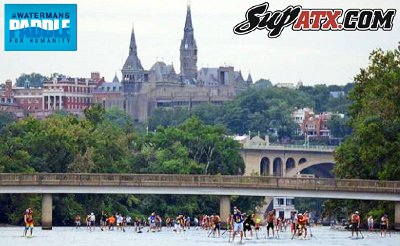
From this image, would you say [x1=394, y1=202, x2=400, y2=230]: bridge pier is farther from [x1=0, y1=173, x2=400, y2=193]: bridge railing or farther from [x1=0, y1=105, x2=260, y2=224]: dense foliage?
[x1=0, y1=105, x2=260, y2=224]: dense foliage

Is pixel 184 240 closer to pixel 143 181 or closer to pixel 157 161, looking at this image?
pixel 143 181

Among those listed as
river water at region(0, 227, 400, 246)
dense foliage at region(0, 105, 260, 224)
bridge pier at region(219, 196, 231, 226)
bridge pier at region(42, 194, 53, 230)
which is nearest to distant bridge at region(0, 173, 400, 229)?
bridge pier at region(42, 194, 53, 230)

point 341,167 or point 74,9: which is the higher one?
point 74,9

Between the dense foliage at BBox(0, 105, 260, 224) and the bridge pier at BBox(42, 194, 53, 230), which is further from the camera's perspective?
the dense foliage at BBox(0, 105, 260, 224)

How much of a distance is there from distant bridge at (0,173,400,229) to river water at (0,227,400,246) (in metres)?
5.08

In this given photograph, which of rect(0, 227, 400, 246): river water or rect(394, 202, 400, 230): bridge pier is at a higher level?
rect(394, 202, 400, 230): bridge pier

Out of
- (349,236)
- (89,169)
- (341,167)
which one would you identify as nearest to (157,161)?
(89,169)

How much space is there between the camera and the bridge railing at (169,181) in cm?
13062

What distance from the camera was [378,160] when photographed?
441 feet

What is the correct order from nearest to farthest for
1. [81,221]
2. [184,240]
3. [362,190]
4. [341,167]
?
[184,240]
[362,190]
[341,167]
[81,221]

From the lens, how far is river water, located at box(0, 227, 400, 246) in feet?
346

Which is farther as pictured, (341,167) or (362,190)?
(341,167)

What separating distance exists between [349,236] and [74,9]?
68.3ft

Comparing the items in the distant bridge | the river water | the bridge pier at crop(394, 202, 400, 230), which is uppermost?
the distant bridge
